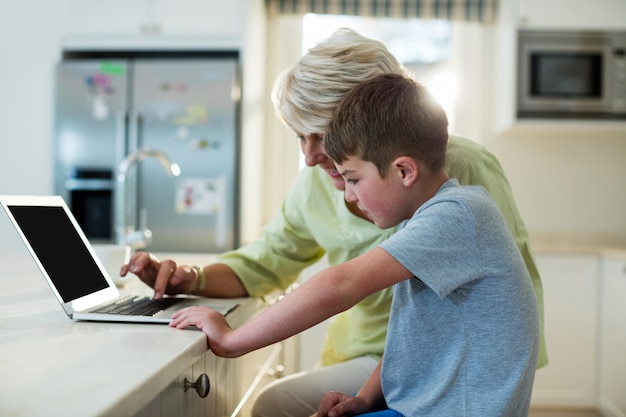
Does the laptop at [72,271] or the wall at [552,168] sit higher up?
the wall at [552,168]

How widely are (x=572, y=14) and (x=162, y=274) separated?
2.86 m

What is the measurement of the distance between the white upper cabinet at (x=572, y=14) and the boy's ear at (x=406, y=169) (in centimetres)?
266

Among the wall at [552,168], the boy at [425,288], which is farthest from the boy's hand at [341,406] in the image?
the wall at [552,168]

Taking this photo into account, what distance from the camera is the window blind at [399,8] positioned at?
378 cm

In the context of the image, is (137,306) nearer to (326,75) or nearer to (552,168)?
(326,75)

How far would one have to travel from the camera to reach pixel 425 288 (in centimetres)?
102

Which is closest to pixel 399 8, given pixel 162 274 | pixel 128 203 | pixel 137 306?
pixel 128 203

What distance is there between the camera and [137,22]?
11.0ft

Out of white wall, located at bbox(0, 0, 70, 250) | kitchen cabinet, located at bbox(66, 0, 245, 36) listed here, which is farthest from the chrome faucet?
white wall, located at bbox(0, 0, 70, 250)

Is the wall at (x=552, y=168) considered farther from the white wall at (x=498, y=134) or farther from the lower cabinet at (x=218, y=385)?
the lower cabinet at (x=218, y=385)

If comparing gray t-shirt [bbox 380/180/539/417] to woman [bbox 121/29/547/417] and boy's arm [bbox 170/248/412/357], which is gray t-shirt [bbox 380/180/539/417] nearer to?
boy's arm [bbox 170/248/412/357]

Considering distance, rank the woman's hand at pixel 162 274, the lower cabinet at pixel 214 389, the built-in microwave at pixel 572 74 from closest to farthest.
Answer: the lower cabinet at pixel 214 389 → the woman's hand at pixel 162 274 → the built-in microwave at pixel 572 74

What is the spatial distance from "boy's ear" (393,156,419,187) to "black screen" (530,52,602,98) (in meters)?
2.58

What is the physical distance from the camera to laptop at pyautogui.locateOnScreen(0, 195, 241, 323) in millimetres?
1046
